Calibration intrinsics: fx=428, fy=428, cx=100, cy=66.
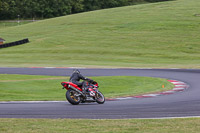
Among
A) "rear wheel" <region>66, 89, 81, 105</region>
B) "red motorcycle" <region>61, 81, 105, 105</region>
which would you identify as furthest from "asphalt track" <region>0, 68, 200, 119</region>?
"red motorcycle" <region>61, 81, 105, 105</region>

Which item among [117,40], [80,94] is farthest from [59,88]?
[117,40]

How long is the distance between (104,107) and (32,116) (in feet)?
10.8

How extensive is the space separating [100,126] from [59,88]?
1235cm

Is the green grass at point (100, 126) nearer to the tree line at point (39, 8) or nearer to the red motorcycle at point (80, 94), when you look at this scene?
the red motorcycle at point (80, 94)

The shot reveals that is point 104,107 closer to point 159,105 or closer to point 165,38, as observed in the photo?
point 159,105

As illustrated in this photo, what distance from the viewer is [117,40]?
2479 inches

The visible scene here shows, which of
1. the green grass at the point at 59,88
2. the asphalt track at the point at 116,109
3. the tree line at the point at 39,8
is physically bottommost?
the green grass at the point at 59,88

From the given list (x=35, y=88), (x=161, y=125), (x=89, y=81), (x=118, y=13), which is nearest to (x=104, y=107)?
(x=89, y=81)

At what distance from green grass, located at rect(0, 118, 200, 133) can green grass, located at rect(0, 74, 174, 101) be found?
7.04 meters

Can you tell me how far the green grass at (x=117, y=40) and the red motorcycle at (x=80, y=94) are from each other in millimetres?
23835

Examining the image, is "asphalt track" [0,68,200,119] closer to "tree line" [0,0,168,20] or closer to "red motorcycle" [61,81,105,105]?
"red motorcycle" [61,81,105,105]

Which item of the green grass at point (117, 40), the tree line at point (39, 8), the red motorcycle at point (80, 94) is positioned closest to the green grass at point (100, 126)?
the red motorcycle at point (80, 94)

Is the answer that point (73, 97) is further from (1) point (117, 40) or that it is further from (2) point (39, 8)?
(2) point (39, 8)

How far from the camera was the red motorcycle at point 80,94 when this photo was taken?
17062mm
